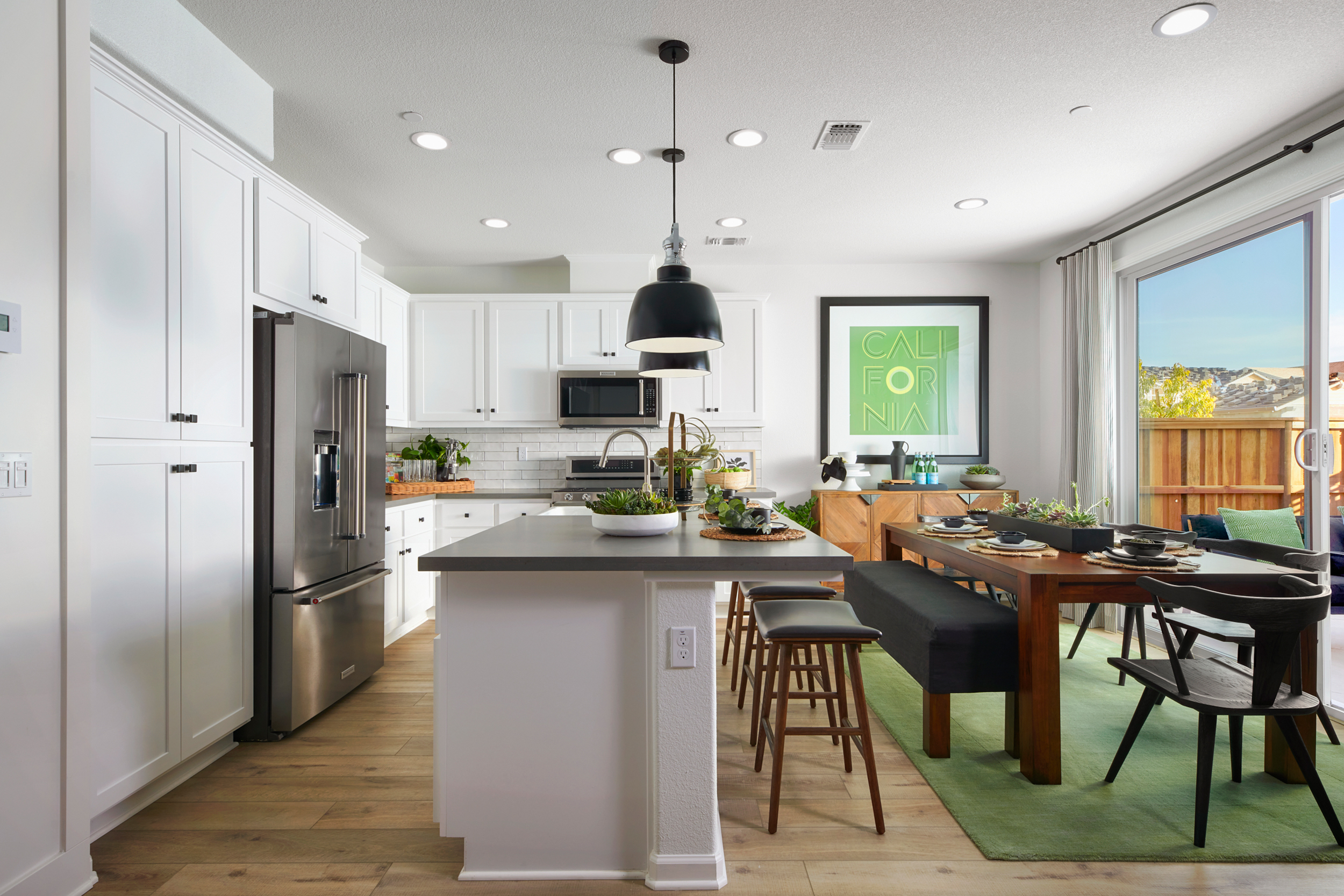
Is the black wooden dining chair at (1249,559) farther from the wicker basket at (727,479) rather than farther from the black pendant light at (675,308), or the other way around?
the wicker basket at (727,479)

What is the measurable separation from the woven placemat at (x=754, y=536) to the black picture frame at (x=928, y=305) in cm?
333

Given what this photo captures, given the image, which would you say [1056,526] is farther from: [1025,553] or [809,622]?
[809,622]

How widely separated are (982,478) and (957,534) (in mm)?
2240

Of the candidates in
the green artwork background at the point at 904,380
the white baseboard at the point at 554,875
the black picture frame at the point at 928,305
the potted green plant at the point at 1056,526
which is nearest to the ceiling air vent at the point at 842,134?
the potted green plant at the point at 1056,526

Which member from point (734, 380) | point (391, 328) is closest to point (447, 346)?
point (391, 328)

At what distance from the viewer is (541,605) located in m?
1.86

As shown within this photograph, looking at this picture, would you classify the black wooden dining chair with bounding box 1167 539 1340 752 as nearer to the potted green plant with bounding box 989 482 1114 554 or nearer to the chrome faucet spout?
the potted green plant with bounding box 989 482 1114 554

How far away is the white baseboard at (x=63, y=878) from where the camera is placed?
1595 mm

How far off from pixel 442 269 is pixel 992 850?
5307 mm

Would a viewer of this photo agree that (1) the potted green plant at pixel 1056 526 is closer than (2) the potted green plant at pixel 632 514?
No

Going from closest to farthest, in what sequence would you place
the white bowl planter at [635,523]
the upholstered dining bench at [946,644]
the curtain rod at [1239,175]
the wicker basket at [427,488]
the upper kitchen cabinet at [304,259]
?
the white bowl planter at [635,523] < the upholstered dining bench at [946,644] < the upper kitchen cabinet at [304,259] < the curtain rod at [1239,175] < the wicker basket at [427,488]

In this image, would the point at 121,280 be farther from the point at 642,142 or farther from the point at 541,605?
the point at 642,142

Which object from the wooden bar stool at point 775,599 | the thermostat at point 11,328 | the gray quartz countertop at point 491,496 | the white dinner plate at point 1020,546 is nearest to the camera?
the thermostat at point 11,328

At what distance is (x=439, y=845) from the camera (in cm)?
199
